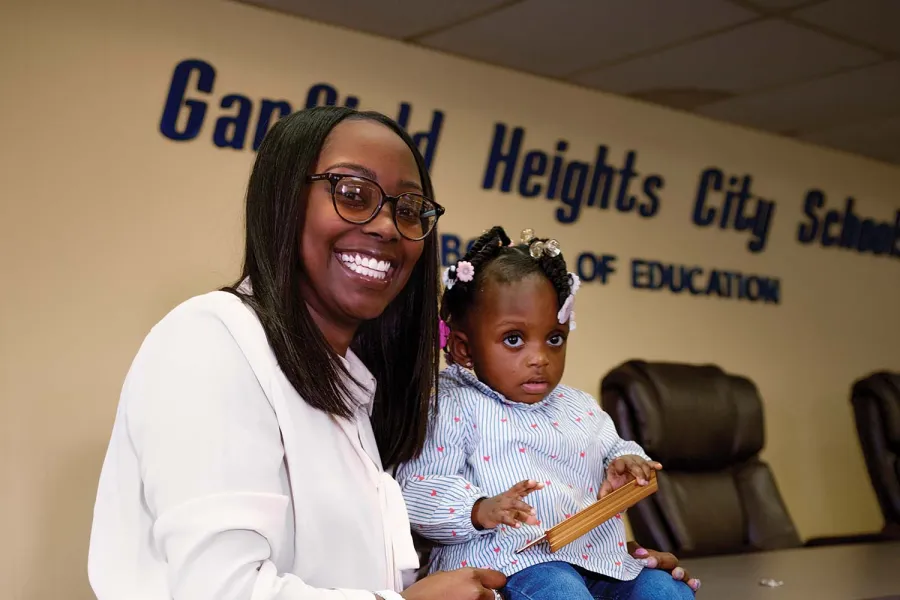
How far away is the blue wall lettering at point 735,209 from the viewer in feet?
16.6

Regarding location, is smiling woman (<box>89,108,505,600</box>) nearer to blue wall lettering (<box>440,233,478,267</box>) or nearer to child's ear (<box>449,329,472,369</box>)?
child's ear (<box>449,329,472,369</box>)

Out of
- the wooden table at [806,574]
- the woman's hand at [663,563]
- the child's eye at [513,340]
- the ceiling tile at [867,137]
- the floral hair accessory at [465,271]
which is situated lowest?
the wooden table at [806,574]

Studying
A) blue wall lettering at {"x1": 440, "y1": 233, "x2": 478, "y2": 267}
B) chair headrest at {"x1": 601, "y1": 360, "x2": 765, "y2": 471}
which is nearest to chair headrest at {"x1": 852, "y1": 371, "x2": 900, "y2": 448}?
chair headrest at {"x1": 601, "y1": 360, "x2": 765, "y2": 471}

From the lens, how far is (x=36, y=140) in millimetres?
3176

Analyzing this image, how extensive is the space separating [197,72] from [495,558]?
2.40 m

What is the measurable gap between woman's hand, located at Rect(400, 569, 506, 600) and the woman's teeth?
0.46 meters

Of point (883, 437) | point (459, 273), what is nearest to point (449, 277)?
point (459, 273)

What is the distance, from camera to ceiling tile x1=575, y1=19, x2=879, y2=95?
3816 millimetres

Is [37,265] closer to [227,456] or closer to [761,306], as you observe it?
[227,456]

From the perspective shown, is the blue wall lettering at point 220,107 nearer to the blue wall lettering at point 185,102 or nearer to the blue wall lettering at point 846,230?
the blue wall lettering at point 185,102

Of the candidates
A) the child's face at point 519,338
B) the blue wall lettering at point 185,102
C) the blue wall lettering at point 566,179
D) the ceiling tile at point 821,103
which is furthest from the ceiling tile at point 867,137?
the child's face at point 519,338

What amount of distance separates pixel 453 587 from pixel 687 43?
3.03 meters

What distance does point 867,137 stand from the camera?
17.8 feet

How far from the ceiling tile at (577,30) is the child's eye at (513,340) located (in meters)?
1.97
